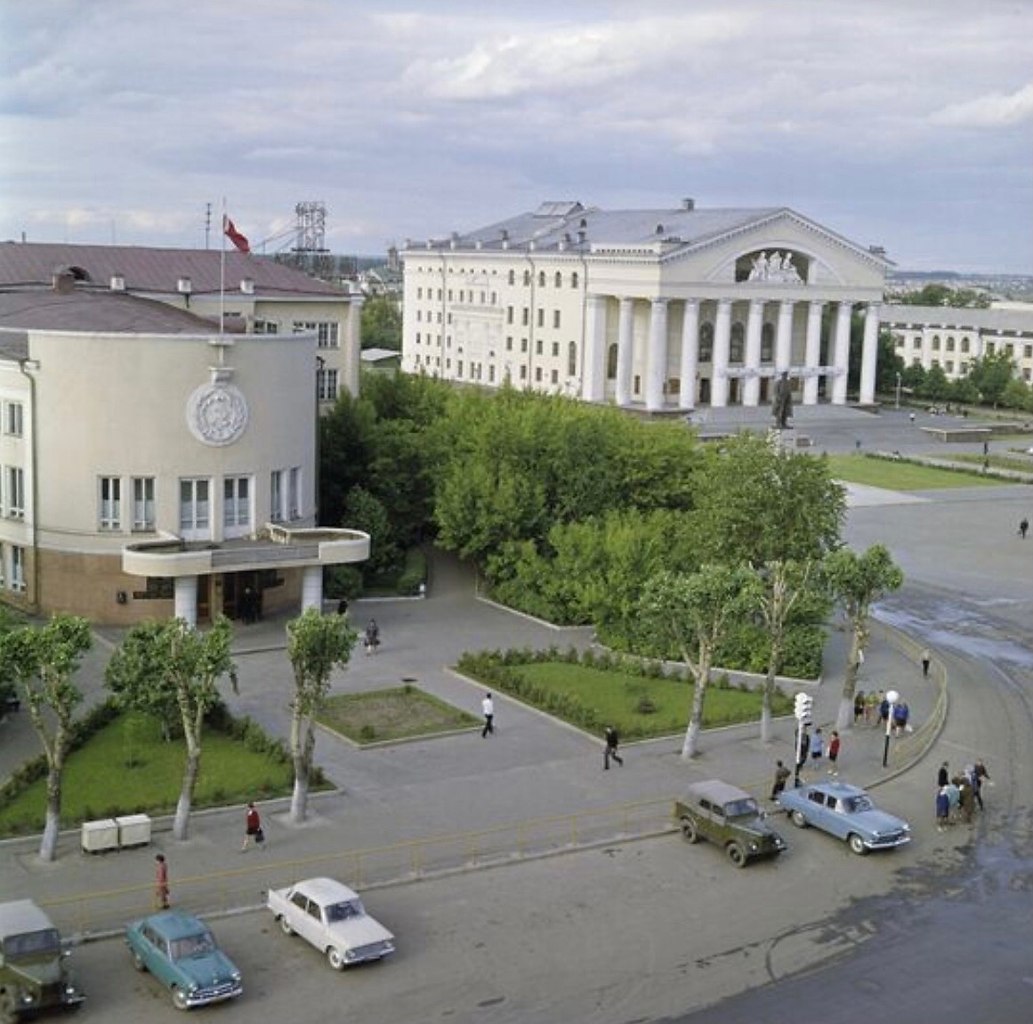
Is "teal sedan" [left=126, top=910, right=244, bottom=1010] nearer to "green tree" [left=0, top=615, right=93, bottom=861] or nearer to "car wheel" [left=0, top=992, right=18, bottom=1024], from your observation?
"car wheel" [left=0, top=992, right=18, bottom=1024]

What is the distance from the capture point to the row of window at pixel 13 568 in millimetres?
48469

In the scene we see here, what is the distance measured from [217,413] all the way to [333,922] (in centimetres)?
2559

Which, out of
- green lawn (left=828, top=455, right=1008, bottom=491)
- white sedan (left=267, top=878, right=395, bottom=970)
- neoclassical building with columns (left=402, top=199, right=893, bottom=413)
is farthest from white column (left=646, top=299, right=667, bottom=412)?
white sedan (left=267, top=878, right=395, bottom=970)

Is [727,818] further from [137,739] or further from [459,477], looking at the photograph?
[459,477]

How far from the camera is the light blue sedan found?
30.5m

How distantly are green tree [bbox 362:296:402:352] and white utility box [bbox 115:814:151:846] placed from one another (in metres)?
130

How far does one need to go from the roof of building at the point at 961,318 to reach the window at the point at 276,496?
111716mm

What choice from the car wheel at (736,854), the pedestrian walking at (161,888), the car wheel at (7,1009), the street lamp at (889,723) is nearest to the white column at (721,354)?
the street lamp at (889,723)

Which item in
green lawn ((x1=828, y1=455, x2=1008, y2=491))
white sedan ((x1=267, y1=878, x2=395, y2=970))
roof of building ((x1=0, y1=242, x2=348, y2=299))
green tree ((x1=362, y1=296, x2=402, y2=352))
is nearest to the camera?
white sedan ((x1=267, y1=878, x2=395, y2=970))

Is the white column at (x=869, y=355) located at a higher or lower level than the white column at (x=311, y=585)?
higher

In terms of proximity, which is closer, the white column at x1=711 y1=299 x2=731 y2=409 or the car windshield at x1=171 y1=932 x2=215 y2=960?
the car windshield at x1=171 y1=932 x2=215 y2=960

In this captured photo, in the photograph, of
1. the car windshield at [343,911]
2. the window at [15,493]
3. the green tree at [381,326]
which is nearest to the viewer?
the car windshield at [343,911]

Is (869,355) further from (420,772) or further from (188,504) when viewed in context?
(420,772)

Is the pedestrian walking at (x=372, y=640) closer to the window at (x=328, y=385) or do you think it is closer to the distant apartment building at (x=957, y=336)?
the window at (x=328, y=385)
